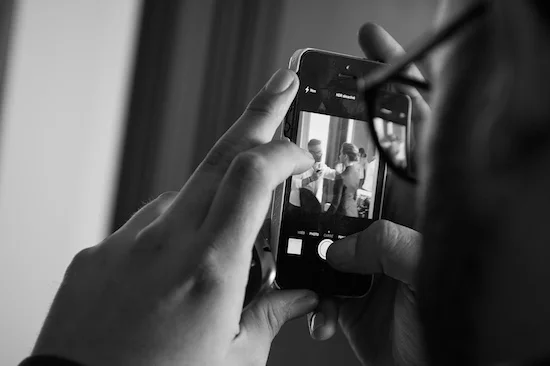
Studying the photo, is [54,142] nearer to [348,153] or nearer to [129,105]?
[129,105]

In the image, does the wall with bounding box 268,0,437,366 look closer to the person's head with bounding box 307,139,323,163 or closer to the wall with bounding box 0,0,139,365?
the wall with bounding box 0,0,139,365

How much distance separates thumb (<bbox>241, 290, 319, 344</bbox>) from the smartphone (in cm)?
4

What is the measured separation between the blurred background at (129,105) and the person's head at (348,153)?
513 mm

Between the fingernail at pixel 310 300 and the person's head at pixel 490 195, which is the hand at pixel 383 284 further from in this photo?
the person's head at pixel 490 195

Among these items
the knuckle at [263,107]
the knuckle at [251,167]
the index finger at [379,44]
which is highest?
the index finger at [379,44]

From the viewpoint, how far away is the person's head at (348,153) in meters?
0.74

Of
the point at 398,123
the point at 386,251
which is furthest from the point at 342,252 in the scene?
the point at 398,123

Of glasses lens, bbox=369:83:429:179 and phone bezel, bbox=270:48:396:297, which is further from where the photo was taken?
phone bezel, bbox=270:48:396:297

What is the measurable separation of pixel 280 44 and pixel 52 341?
2.96ft

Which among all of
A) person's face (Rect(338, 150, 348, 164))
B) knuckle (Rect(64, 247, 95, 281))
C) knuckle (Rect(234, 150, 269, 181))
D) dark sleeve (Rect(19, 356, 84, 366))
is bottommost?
dark sleeve (Rect(19, 356, 84, 366))

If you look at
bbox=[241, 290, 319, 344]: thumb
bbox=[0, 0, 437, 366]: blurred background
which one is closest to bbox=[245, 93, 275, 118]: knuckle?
bbox=[241, 290, 319, 344]: thumb

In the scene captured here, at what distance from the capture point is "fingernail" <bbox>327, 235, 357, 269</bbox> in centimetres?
68

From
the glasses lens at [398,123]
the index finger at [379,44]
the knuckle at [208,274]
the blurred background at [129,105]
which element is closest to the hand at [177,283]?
the knuckle at [208,274]

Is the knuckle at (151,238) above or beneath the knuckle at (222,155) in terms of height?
beneath
